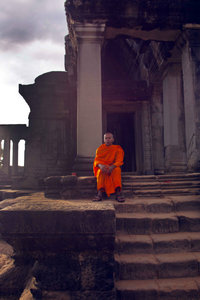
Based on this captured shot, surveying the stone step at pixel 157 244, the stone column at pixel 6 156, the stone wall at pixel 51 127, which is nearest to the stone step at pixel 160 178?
the stone step at pixel 157 244

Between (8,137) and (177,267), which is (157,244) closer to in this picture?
(177,267)

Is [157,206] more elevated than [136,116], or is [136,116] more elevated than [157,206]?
[136,116]

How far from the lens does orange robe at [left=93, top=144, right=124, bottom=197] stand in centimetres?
396

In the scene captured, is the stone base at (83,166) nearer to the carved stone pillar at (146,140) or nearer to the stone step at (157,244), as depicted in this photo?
the stone step at (157,244)

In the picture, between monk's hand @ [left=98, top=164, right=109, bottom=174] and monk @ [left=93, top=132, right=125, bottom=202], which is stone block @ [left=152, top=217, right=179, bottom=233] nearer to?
monk @ [left=93, top=132, right=125, bottom=202]

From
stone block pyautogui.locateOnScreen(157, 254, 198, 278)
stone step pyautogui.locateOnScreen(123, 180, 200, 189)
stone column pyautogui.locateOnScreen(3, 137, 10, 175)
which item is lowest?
stone block pyautogui.locateOnScreen(157, 254, 198, 278)

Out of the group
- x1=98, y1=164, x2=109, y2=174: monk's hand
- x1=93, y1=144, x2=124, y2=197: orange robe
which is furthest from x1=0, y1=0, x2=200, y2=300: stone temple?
x1=98, y1=164, x2=109, y2=174: monk's hand

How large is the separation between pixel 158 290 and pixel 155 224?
101 cm

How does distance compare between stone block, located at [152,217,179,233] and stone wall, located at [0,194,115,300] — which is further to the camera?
stone block, located at [152,217,179,233]

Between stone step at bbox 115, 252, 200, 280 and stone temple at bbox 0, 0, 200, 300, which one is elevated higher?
stone temple at bbox 0, 0, 200, 300

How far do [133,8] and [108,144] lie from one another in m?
3.86

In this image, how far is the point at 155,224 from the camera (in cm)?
321

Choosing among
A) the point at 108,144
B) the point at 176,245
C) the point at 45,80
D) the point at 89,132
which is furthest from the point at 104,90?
the point at 176,245

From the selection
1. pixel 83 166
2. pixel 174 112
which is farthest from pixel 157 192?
pixel 174 112
